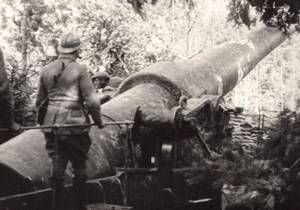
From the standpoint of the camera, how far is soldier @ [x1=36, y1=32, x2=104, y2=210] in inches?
178

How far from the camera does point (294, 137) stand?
15.9 feet

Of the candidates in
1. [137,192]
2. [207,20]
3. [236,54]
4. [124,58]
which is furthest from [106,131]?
[207,20]

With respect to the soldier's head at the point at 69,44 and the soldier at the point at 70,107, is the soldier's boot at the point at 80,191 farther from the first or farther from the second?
the soldier's head at the point at 69,44

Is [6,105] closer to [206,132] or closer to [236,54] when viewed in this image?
[206,132]

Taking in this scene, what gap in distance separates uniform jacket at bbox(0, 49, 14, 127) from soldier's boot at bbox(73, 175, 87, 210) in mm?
815

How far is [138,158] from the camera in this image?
593cm

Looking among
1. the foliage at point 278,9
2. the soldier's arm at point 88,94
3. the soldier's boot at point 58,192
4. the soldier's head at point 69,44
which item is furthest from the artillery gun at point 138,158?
the foliage at point 278,9

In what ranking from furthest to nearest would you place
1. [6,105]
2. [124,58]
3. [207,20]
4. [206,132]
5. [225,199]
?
[207,20], [124,58], [206,132], [225,199], [6,105]

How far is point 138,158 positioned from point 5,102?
85.1 inches

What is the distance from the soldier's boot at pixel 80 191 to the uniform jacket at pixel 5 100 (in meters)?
0.81

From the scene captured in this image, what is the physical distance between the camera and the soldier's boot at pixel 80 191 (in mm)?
4535

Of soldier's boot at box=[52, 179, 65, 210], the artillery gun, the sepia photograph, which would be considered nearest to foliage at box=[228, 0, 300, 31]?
the sepia photograph

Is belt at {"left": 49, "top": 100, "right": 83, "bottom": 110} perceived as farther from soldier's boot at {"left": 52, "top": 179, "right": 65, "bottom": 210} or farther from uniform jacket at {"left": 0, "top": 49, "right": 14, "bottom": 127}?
soldier's boot at {"left": 52, "top": 179, "right": 65, "bottom": 210}

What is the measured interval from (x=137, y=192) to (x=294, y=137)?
183cm
